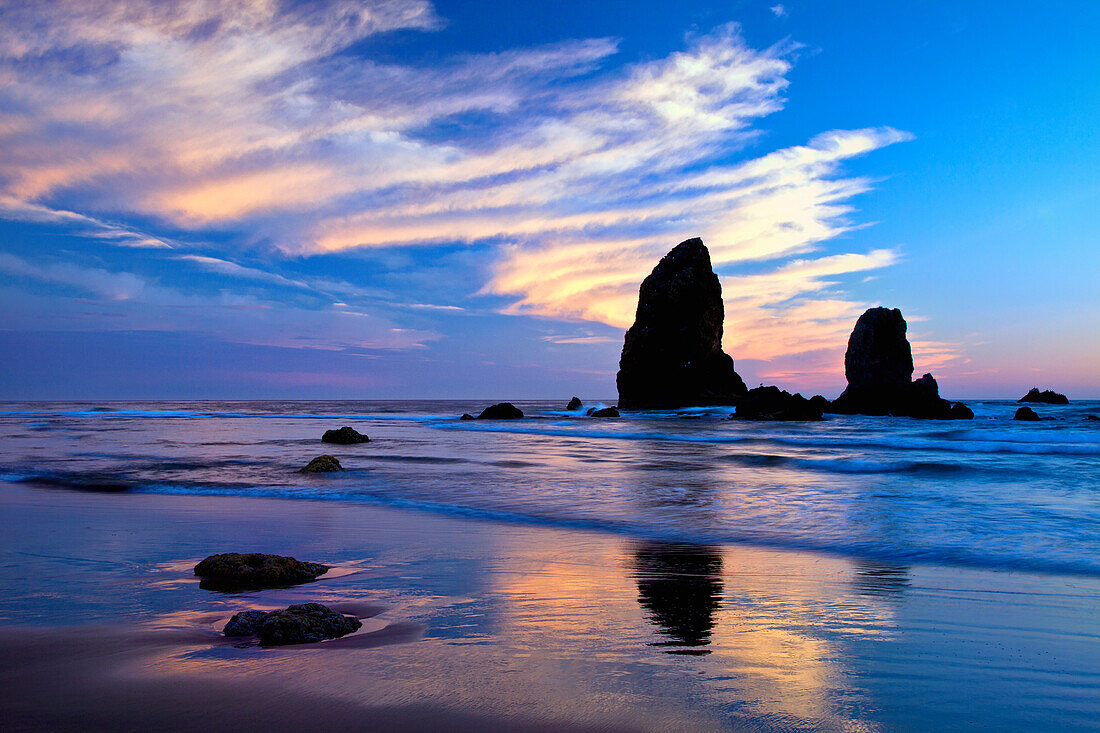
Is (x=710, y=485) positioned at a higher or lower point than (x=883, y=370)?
lower

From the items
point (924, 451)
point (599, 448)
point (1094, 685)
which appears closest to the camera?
point (1094, 685)

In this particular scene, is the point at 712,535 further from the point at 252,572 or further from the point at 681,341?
the point at 681,341

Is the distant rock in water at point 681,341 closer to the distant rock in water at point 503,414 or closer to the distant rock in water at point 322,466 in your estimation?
the distant rock in water at point 503,414

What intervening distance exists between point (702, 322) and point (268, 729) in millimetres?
57922

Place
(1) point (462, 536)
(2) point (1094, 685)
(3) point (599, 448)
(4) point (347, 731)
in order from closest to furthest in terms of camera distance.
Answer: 1. (4) point (347, 731)
2. (2) point (1094, 685)
3. (1) point (462, 536)
4. (3) point (599, 448)

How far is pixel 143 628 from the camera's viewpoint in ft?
11.4

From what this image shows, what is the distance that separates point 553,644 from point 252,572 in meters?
2.64

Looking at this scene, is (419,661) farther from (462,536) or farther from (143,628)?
(462,536)

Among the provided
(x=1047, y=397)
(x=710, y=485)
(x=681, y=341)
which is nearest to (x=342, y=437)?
(x=710, y=485)

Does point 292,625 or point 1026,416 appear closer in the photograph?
point 292,625

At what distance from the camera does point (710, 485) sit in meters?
11.2

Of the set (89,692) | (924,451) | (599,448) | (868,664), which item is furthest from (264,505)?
(924,451)

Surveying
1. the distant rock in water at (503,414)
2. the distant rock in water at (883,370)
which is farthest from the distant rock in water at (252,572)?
the distant rock in water at (883,370)

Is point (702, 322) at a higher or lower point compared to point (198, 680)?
higher
